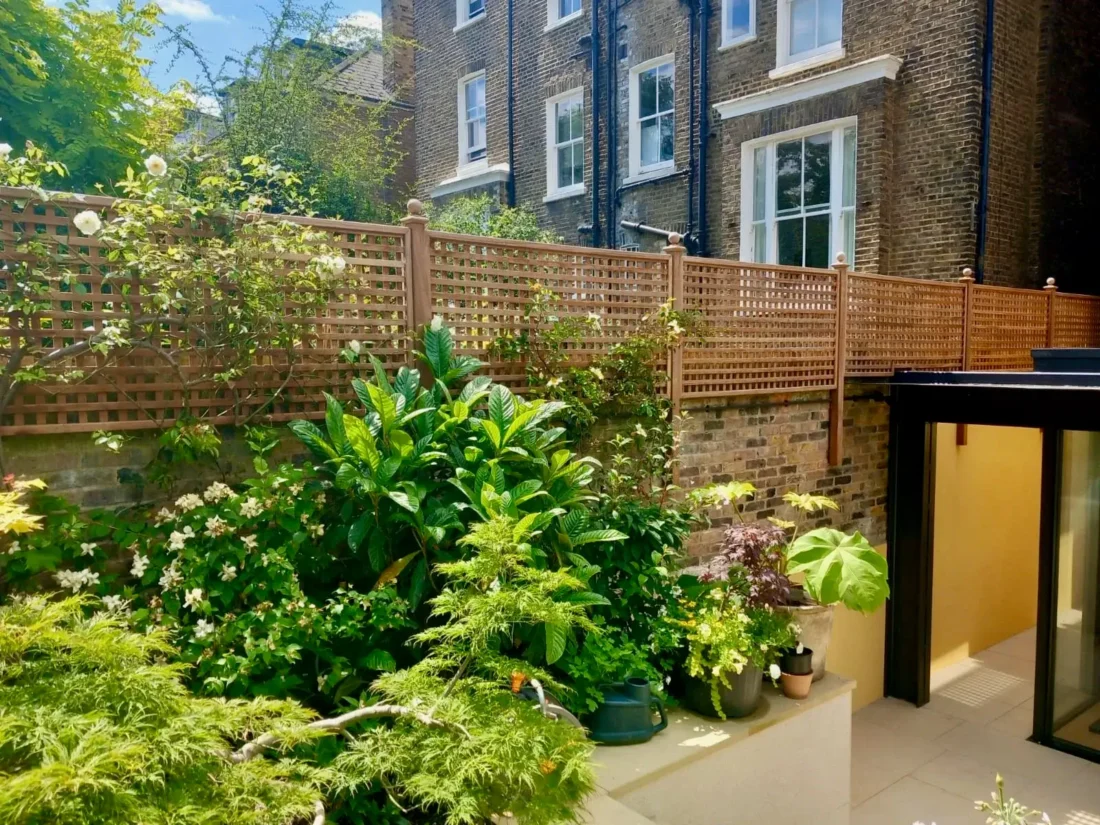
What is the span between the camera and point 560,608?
2527 mm

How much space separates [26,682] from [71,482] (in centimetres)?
124

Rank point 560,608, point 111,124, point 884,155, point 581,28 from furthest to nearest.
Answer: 1. point 581,28
2. point 884,155
3. point 111,124
4. point 560,608

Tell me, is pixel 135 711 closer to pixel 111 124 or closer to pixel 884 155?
pixel 111 124

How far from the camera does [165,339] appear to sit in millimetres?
3207

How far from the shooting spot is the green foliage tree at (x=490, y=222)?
10828mm

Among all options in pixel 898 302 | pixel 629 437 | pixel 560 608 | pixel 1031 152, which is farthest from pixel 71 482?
pixel 1031 152

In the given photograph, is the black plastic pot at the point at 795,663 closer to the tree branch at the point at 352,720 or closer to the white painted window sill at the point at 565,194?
the tree branch at the point at 352,720

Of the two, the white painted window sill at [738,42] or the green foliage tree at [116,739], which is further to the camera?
the white painted window sill at [738,42]

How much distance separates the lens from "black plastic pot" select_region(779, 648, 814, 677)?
4.01 meters

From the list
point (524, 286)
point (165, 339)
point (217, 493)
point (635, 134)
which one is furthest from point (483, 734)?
point (635, 134)

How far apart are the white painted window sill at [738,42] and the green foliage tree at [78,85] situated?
6.35 meters

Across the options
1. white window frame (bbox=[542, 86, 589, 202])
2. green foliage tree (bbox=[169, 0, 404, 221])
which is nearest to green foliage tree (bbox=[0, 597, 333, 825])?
green foliage tree (bbox=[169, 0, 404, 221])

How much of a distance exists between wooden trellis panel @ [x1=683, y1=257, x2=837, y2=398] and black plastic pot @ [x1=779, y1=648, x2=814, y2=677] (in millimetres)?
1743

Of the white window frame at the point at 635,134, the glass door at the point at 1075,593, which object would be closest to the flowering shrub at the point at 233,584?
the glass door at the point at 1075,593
